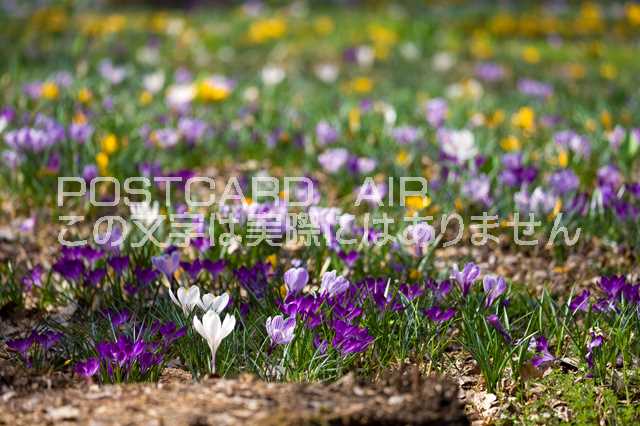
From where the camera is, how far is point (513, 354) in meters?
2.62

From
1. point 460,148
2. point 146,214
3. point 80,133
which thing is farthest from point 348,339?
point 80,133

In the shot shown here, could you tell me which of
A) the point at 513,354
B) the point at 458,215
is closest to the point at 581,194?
the point at 458,215

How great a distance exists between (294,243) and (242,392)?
149 centimetres

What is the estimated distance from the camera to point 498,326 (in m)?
2.56

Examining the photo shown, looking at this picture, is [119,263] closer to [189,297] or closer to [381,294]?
[189,297]

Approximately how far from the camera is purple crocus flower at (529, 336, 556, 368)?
2.51m

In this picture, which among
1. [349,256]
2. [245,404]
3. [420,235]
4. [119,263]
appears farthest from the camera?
[420,235]

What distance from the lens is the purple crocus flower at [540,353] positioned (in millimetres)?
2508

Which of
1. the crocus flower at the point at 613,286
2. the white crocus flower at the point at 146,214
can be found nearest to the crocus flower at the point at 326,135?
the white crocus flower at the point at 146,214

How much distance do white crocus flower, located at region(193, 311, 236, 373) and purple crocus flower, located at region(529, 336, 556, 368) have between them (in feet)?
3.06

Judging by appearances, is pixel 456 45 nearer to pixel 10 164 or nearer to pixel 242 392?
pixel 10 164

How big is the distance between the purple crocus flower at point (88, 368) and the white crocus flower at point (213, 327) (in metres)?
0.30

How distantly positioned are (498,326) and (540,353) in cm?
17

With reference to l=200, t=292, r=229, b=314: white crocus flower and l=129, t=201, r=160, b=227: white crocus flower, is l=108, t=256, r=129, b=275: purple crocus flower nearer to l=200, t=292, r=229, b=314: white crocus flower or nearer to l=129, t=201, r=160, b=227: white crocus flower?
l=129, t=201, r=160, b=227: white crocus flower
